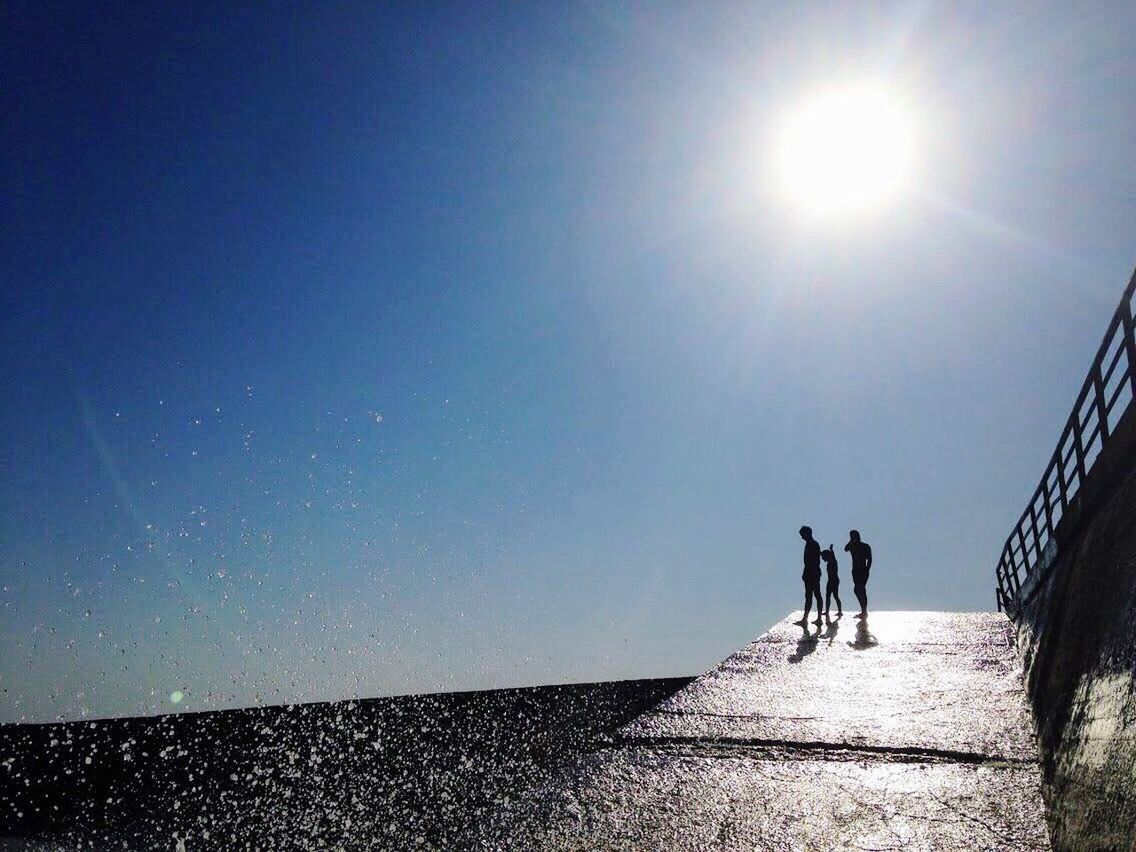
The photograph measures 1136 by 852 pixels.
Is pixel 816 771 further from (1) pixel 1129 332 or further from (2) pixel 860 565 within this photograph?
(2) pixel 860 565

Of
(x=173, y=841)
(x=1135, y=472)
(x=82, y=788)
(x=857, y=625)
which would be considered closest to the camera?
(x=1135, y=472)

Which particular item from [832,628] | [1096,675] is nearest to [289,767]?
[832,628]

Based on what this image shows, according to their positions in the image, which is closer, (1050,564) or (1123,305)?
(1123,305)

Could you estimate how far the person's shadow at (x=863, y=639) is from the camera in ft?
21.5

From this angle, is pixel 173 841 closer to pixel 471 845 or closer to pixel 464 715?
pixel 464 715

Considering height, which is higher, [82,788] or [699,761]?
[699,761]

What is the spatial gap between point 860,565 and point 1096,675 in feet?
30.5

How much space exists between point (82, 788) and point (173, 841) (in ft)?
6.66

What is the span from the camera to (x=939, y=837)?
2180 mm

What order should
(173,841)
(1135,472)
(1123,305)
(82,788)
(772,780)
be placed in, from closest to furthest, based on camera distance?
(772,780)
(1135,472)
(1123,305)
(173,841)
(82,788)

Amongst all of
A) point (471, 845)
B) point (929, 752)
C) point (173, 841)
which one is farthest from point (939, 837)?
point (173, 841)

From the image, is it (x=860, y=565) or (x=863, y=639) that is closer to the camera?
(x=863, y=639)

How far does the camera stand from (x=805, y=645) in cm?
674

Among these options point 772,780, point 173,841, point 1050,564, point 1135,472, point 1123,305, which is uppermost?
point 1123,305
